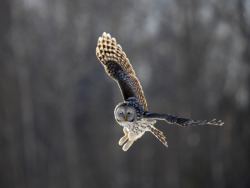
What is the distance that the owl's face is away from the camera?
6090 millimetres

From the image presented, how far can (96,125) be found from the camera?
20938mm

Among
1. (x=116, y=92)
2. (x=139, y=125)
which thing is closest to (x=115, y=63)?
(x=139, y=125)

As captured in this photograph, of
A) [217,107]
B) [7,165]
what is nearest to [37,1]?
[7,165]

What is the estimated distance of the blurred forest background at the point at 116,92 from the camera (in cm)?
1841

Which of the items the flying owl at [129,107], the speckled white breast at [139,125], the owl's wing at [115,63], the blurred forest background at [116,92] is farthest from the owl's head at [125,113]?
the blurred forest background at [116,92]

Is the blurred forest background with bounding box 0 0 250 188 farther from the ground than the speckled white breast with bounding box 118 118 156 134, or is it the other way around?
the blurred forest background with bounding box 0 0 250 188

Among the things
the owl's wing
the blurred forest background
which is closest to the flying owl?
the owl's wing

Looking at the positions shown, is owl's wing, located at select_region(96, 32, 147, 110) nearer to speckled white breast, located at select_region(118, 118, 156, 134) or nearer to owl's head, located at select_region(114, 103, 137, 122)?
speckled white breast, located at select_region(118, 118, 156, 134)

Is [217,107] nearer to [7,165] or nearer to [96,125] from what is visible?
[96,125]

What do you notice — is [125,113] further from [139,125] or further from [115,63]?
[115,63]

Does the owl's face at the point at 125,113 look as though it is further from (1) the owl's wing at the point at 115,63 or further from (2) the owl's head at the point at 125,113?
(1) the owl's wing at the point at 115,63

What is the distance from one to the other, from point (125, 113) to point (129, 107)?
0.07 m

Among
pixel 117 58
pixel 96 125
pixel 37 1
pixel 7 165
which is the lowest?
pixel 117 58

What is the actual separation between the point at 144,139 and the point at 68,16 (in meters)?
4.50
